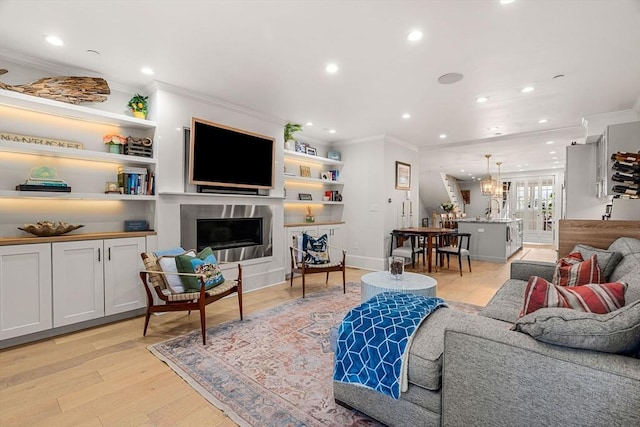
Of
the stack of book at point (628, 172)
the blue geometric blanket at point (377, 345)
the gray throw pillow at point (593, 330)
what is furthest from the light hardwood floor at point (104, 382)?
the stack of book at point (628, 172)

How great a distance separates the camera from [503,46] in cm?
250

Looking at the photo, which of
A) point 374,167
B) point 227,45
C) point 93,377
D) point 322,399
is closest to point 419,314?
point 322,399

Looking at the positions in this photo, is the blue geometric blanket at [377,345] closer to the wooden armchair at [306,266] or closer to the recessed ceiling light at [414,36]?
the recessed ceiling light at [414,36]

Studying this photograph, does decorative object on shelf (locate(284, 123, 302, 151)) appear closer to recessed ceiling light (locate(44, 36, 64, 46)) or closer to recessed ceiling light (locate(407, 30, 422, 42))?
recessed ceiling light (locate(407, 30, 422, 42))

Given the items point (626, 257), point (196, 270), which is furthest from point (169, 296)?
point (626, 257)

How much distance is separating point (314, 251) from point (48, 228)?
2921 mm

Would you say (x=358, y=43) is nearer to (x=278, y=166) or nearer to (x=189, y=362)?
(x=278, y=166)

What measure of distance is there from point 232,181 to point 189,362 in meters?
2.35

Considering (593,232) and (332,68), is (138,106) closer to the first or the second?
(332,68)

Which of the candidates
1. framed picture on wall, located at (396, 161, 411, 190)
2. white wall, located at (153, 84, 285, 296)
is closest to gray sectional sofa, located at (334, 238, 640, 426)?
white wall, located at (153, 84, 285, 296)

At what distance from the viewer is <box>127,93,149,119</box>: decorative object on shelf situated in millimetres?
3287

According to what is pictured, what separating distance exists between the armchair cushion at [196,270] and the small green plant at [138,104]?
1847 mm

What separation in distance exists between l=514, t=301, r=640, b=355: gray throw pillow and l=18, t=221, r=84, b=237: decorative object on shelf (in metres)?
3.70

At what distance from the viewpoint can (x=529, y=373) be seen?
3.59ft
